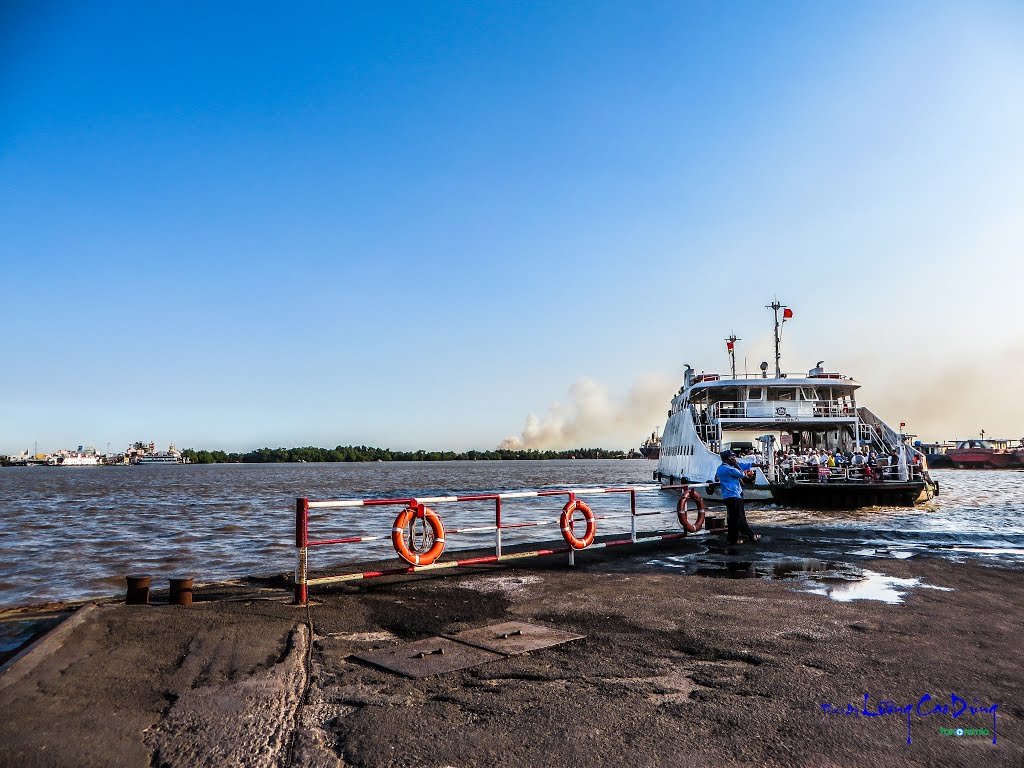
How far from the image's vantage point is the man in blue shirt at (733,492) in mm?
13672

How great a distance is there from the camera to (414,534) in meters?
9.95

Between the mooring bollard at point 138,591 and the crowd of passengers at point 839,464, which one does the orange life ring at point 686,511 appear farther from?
the crowd of passengers at point 839,464

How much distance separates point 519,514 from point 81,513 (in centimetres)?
2035

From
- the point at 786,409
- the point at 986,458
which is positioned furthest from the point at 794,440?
the point at 986,458

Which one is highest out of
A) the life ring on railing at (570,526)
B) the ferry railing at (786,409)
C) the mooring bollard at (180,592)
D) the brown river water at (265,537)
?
the ferry railing at (786,409)

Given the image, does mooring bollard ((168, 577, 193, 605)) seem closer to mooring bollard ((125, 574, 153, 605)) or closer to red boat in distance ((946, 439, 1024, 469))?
mooring bollard ((125, 574, 153, 605))

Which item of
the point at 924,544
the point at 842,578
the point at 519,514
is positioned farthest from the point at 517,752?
the point at 519,514

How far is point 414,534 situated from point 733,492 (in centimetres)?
694

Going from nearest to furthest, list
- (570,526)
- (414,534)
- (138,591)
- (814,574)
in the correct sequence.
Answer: (138,591)
(414,534)
(814,574)
(570,526)

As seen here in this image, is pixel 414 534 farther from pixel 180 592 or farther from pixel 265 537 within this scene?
pixel 265 537

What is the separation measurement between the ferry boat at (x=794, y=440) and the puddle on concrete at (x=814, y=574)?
1408 centimetres

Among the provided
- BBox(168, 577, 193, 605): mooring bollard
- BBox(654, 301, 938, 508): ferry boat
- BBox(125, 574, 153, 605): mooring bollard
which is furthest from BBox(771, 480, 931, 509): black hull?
BBox(125, 574, 153, 605): mooring bollard

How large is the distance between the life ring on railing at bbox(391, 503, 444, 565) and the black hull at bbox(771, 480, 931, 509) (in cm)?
2120

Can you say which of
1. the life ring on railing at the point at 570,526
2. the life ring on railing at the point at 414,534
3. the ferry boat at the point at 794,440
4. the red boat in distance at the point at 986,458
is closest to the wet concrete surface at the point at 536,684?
the life ring on railing at the point at 414,534
